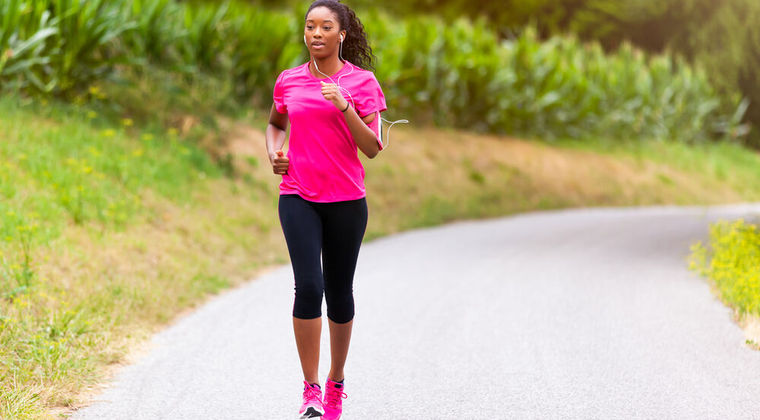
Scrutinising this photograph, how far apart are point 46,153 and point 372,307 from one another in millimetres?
4191

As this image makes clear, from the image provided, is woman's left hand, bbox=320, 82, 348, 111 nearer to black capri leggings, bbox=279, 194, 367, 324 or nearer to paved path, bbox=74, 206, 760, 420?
black capri leggings, bbox=279, 194, 367, 324

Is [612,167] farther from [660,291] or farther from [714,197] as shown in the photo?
[660,291]

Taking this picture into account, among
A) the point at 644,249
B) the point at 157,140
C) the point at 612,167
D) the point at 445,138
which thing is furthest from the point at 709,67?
the point at 157,140

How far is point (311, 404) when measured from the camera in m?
4.67

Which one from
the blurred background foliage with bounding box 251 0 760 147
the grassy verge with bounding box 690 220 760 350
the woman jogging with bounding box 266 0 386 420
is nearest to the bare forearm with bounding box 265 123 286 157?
the woman jogging with bounding box 266 0 386 420

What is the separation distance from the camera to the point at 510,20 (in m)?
39.7

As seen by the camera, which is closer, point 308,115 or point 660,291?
point 308,115

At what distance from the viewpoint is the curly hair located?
470 centimetres

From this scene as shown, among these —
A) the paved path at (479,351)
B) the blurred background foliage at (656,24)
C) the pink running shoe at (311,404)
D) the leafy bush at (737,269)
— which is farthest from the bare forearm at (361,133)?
the blurred background foliage at (656,24)

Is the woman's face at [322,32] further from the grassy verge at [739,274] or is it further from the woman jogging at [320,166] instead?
the grassy verge at [739,274]

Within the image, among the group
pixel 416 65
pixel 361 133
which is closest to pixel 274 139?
pixel 361 133

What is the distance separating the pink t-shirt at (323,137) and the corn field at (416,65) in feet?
25.8

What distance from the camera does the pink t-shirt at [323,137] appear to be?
14.9 feet

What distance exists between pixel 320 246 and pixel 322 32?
1122 mm
